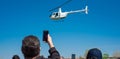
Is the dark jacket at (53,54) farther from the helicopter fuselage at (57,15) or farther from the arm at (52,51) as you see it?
the helicopter fuselage at (57,15)

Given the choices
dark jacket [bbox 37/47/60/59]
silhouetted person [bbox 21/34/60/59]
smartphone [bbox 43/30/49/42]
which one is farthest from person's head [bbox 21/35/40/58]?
smartphone [bbox 43/30/49/42]

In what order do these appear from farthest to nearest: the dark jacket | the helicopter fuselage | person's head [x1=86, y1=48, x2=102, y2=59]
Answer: the helicopter fuselage
person's head [x1=86, y1=48, x2=102, y2=59]
the dark jacket

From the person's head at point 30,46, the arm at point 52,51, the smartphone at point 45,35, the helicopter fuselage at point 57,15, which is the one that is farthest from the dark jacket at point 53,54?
the helicopter fuselage at point 57,15

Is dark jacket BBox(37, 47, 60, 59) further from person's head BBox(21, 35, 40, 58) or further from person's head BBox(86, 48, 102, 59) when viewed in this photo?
person's head BBox(86, 48, 102, 59)

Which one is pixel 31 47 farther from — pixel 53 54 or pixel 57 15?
pixel 57 15

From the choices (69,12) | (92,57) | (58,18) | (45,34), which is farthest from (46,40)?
(69,12)

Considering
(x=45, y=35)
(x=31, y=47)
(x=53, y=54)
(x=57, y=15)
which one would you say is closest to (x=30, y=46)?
(x=31, y=47)

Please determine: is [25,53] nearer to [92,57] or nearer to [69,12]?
[92,57]

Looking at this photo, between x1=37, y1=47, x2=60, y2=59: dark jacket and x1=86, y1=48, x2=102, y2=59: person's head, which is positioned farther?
x1=86, y1=48, x2=102, y2=59: person's head
